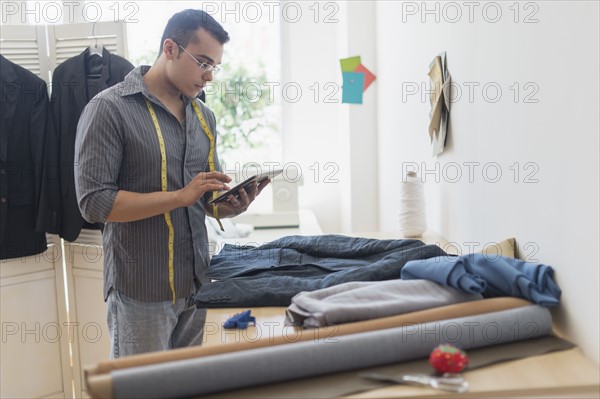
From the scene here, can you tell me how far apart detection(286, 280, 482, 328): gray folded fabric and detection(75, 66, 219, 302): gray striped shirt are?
0.66 m

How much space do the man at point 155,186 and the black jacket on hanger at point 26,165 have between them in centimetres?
127

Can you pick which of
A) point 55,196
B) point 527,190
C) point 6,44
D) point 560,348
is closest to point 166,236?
point 527,190

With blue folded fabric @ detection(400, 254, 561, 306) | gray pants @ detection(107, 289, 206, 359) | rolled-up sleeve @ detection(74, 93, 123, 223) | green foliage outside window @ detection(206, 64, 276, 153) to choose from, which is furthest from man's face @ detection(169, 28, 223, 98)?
green foliage outside window @ detection(206, 64, 276, 153)

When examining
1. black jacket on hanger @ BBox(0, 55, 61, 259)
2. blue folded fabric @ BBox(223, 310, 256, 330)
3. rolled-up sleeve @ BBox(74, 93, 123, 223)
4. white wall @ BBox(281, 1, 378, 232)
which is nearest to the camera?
blue folded fabric @ BBox(223, 310, 256, 330)

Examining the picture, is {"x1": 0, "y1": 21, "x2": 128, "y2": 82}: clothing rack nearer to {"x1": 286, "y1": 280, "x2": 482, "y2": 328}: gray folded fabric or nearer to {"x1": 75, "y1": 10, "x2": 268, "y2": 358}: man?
{"x1": 75, "y1": 10, "x2": 268, "y2": 358}: man

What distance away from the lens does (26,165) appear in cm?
307

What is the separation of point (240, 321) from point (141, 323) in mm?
612

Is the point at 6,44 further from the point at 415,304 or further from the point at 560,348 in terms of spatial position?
the point at 560,348

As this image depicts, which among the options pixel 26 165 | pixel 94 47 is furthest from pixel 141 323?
pixel 94 47

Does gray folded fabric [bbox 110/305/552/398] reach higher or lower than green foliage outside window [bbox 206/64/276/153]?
lower

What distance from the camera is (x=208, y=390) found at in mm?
1039

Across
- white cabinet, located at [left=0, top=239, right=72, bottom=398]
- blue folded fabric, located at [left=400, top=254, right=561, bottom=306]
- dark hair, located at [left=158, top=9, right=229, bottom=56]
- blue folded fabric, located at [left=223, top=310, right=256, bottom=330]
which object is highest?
dark hair, located at [left=158, top=9, right=229, bottom=56]

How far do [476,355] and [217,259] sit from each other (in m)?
0.99

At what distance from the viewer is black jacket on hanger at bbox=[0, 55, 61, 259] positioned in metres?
3.02
